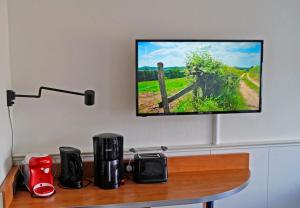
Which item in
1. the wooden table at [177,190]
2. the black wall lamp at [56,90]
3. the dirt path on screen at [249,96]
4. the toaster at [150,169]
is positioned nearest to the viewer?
the wooden table at [177,190]

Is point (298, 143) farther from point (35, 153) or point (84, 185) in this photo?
point (35, 153)

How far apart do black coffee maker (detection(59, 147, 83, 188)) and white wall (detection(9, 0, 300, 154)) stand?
0.22 meters

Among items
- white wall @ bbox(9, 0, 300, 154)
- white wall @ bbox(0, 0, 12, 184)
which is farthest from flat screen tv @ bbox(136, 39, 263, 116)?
white wall @ bbox(0, 0, 12, 184)

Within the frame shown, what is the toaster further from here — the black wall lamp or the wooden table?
the black wall lamp

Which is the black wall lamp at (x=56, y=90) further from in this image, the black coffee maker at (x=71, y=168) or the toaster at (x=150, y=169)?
the toaster at (x=150, y=169)

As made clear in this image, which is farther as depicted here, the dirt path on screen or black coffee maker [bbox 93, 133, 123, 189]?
the dirt path on screen

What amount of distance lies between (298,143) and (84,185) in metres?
1.70

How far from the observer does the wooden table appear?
79.0 inches

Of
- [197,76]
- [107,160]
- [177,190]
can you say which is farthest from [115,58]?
[177,190]

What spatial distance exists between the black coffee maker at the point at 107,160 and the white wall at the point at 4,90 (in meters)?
0.54

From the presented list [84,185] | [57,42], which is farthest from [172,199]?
[57,42]

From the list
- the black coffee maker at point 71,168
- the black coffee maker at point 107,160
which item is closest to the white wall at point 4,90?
the black coffee maker at point 71,168

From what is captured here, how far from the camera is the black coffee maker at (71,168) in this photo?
2215 mm

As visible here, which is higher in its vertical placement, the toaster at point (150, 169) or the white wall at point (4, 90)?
the white wall at point (4, 90)
